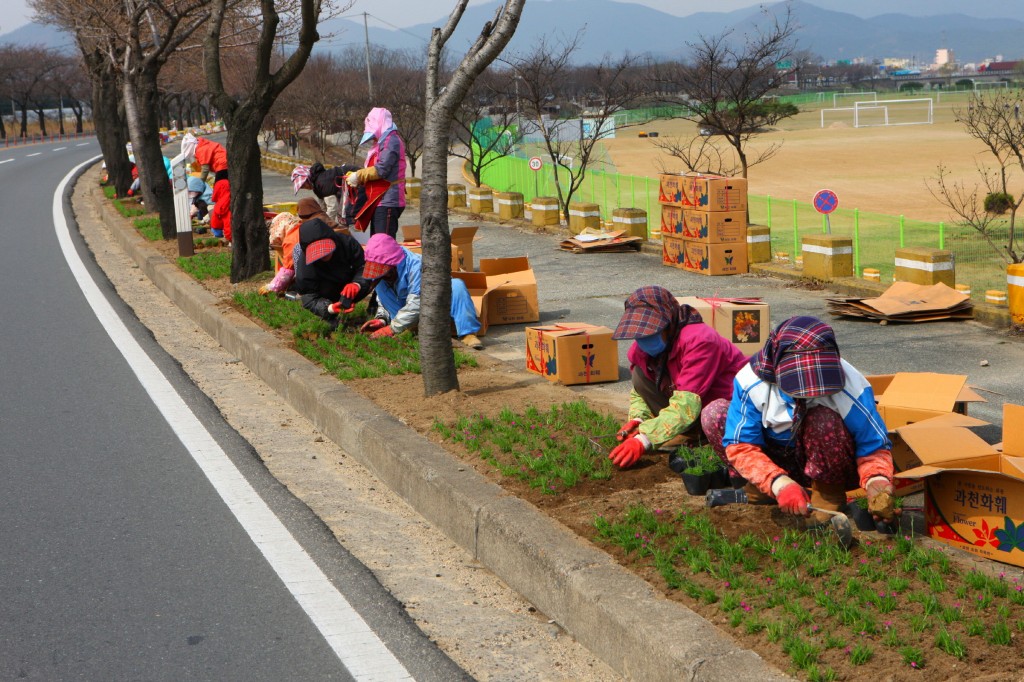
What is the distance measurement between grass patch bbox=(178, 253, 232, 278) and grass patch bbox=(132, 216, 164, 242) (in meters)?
3.26

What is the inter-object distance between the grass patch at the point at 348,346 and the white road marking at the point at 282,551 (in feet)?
3.71

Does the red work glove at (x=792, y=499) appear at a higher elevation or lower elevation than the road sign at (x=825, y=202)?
lower

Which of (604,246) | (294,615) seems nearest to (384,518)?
(294,615)

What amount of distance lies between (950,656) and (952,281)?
10.1m

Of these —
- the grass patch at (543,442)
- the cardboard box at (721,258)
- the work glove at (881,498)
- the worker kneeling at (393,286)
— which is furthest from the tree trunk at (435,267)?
the cardboard box at (721,258)

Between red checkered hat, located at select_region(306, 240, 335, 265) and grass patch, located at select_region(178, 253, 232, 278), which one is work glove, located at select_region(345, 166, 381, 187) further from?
grass patch, located at select_region(178, 253, 232, 278)

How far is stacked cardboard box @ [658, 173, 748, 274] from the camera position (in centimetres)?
1524

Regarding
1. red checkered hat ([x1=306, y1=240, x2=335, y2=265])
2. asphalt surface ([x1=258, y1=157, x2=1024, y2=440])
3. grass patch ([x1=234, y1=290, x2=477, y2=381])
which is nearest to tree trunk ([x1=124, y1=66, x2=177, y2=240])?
asphalt surface ([x1=258, y1=157, x2=1024, y2=440])

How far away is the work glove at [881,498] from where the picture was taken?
464 cm

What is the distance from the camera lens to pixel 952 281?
513 inches

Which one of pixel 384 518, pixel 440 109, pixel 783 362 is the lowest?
pixel 384 518

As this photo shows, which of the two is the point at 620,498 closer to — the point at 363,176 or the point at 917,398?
the point at 917,398

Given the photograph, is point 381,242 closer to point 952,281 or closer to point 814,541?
point 814,541

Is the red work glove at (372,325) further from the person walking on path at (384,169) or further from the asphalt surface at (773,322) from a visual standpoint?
the person walking on path at (384,169)
